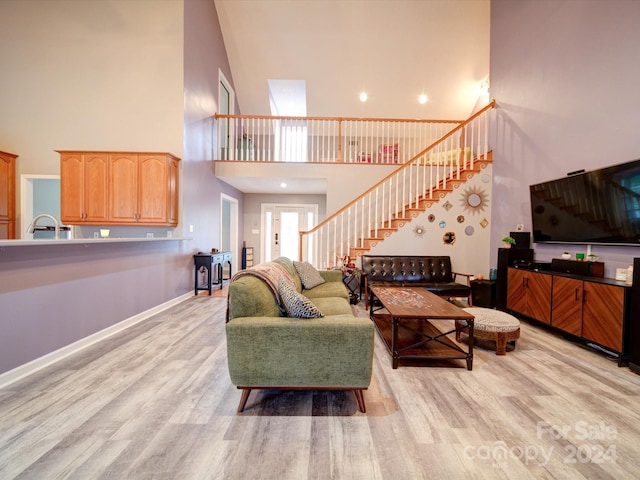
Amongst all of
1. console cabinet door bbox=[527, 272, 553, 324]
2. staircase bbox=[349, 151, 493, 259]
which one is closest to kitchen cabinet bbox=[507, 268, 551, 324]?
console cabinet door bbox=[527, 272, 553, 324]

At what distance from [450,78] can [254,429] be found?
7.90m

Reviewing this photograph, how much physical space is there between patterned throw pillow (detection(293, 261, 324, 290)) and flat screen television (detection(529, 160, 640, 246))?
3106 mm

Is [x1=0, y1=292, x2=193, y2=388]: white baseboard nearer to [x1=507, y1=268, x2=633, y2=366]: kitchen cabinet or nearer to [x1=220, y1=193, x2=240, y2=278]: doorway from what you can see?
[x1=220, y1=193, x2=240, y2=278]: doorway

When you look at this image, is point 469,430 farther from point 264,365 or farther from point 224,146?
point 224,146

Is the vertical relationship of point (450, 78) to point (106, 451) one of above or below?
above

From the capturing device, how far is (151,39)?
13.6 feet

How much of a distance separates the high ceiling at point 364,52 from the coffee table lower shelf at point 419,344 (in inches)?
237

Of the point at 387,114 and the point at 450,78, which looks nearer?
the point at 450,78

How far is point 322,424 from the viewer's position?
162 cm

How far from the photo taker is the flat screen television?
2.51 metres

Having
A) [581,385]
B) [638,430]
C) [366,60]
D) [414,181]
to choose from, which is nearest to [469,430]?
[638,430]

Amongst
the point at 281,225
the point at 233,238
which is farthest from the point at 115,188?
the point at 281,225

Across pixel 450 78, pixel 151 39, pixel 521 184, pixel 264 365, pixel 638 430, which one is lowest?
pixel 638 430

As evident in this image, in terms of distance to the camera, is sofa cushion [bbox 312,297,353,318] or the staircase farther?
the staircase
